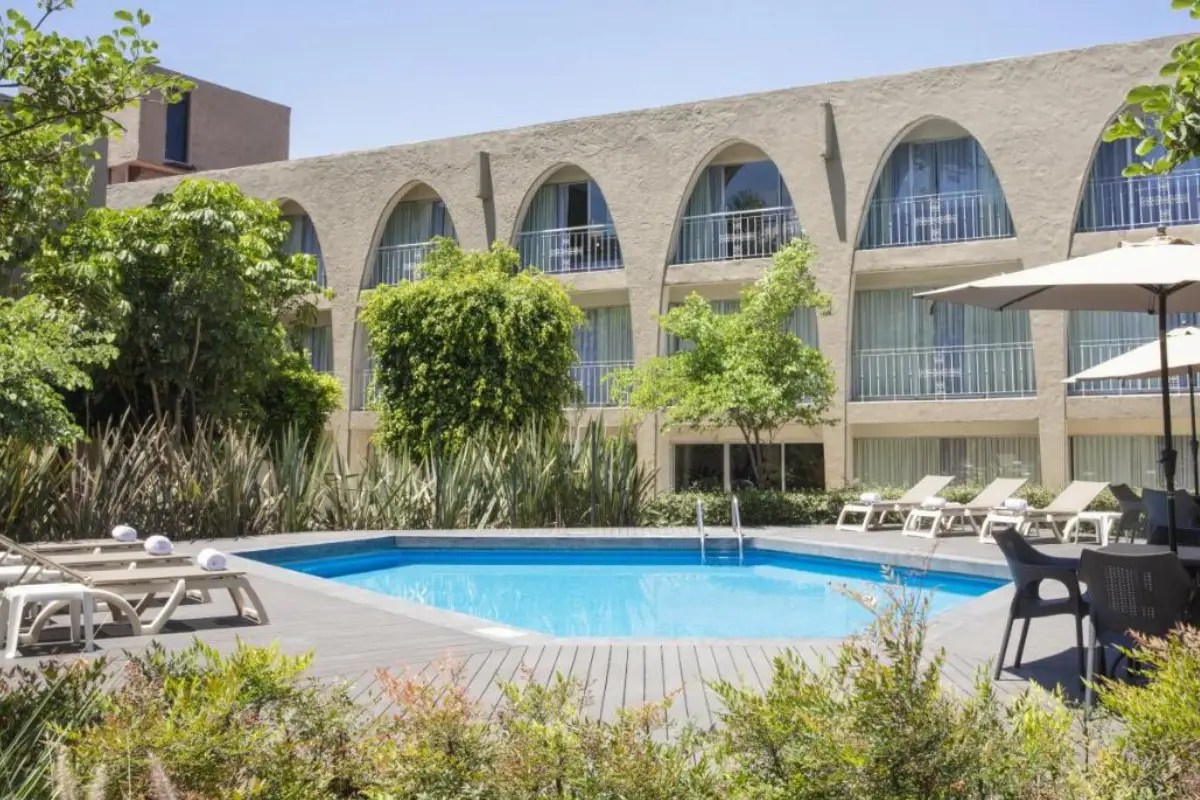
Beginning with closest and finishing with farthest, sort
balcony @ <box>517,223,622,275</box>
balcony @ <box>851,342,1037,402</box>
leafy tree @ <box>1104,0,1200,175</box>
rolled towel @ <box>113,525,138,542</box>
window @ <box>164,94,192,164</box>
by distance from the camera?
leafy tree @ <box>1104,0,1200,175</box>, rolled towel @ <box>113,525,138,542</box>, balcony @ <box>851,342,1037,402</box>, balcony @ <box>517,223,622,275</box>, window @ <box>164,94,192,164</box>

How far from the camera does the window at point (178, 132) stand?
33.3m

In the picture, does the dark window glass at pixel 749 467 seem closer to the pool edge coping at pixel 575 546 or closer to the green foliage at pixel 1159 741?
the pool edge coping at pixel 575 546

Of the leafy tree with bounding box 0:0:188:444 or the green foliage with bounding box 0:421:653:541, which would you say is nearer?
the leafy tree with bounding box 0:0:188:444

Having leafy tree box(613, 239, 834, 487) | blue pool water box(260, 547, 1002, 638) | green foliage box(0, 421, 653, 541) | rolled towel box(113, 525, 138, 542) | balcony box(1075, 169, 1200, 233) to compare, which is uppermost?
balcony box(1075, 169, 1200, 233)

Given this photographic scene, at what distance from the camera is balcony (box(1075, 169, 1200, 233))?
18812 millimetres

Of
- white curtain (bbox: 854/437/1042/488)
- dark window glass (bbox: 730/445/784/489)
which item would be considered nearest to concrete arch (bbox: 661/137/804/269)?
dark window glass (bbox: 730/445/784/489)

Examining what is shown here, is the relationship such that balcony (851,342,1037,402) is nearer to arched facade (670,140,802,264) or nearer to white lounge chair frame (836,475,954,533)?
arched facade (670,140,802,264)

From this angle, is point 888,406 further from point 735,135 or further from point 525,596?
point 525,596

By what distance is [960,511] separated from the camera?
1537 cm

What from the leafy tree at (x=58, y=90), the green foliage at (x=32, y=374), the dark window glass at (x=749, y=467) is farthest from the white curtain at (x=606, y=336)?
the leafy tree at (x=58, y=90)

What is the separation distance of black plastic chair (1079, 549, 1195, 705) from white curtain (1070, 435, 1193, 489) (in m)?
15.6

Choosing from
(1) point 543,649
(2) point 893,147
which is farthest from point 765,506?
(1) point 543,649

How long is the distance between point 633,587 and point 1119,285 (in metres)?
7.34

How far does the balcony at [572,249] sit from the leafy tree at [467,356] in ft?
12.5
